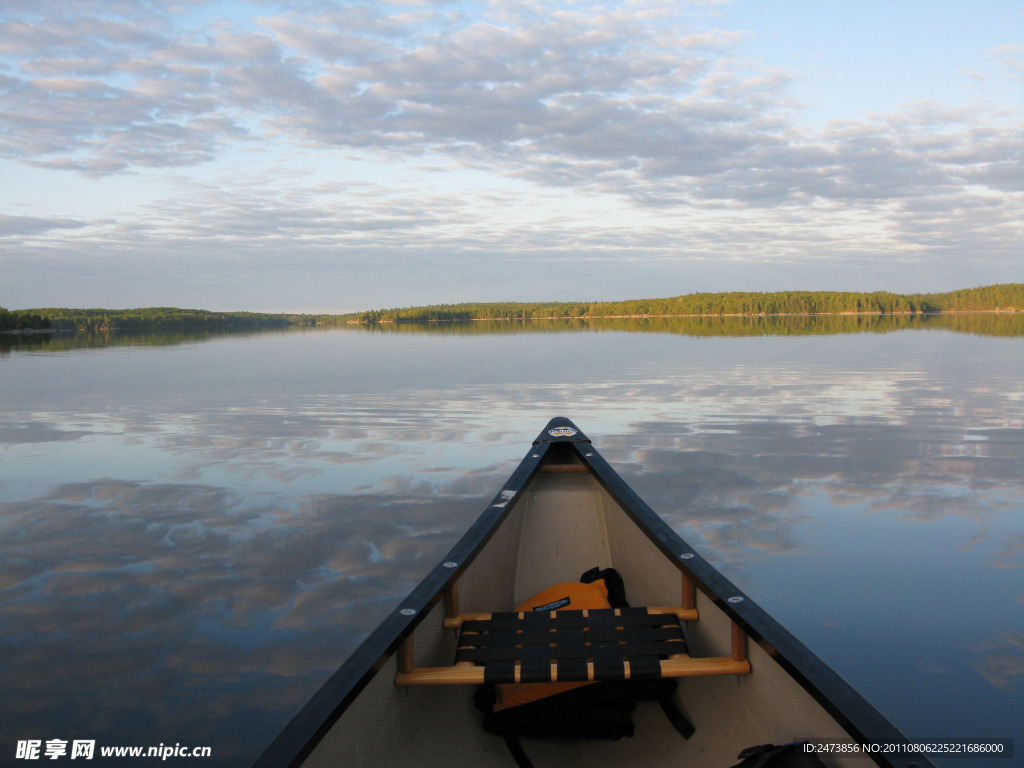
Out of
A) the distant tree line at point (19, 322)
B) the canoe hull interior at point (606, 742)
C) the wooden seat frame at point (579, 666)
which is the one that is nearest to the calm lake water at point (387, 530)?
the canoe hull interior at point (606, 742)

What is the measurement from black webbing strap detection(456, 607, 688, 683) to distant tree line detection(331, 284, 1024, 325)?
136 m

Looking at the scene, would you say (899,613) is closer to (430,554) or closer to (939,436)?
(430,554)

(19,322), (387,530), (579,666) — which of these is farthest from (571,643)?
(19,322)

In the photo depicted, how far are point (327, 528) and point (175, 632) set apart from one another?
2.11m

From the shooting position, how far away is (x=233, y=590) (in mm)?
4820

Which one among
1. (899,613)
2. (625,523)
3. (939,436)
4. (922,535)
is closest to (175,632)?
(625,523)

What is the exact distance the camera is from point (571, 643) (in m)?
3.10

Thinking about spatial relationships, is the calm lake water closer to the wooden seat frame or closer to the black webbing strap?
the wooden seat frame

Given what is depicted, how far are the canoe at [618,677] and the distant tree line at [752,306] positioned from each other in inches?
5324

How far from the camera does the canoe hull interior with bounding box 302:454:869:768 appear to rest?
247cm

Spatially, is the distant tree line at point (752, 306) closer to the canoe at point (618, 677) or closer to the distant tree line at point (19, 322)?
the distant tree line at point (19, 322)

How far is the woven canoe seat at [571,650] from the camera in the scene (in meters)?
2.80

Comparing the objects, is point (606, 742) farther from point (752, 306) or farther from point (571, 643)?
point (752, 306)

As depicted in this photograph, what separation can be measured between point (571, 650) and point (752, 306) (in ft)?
Answer: 450
